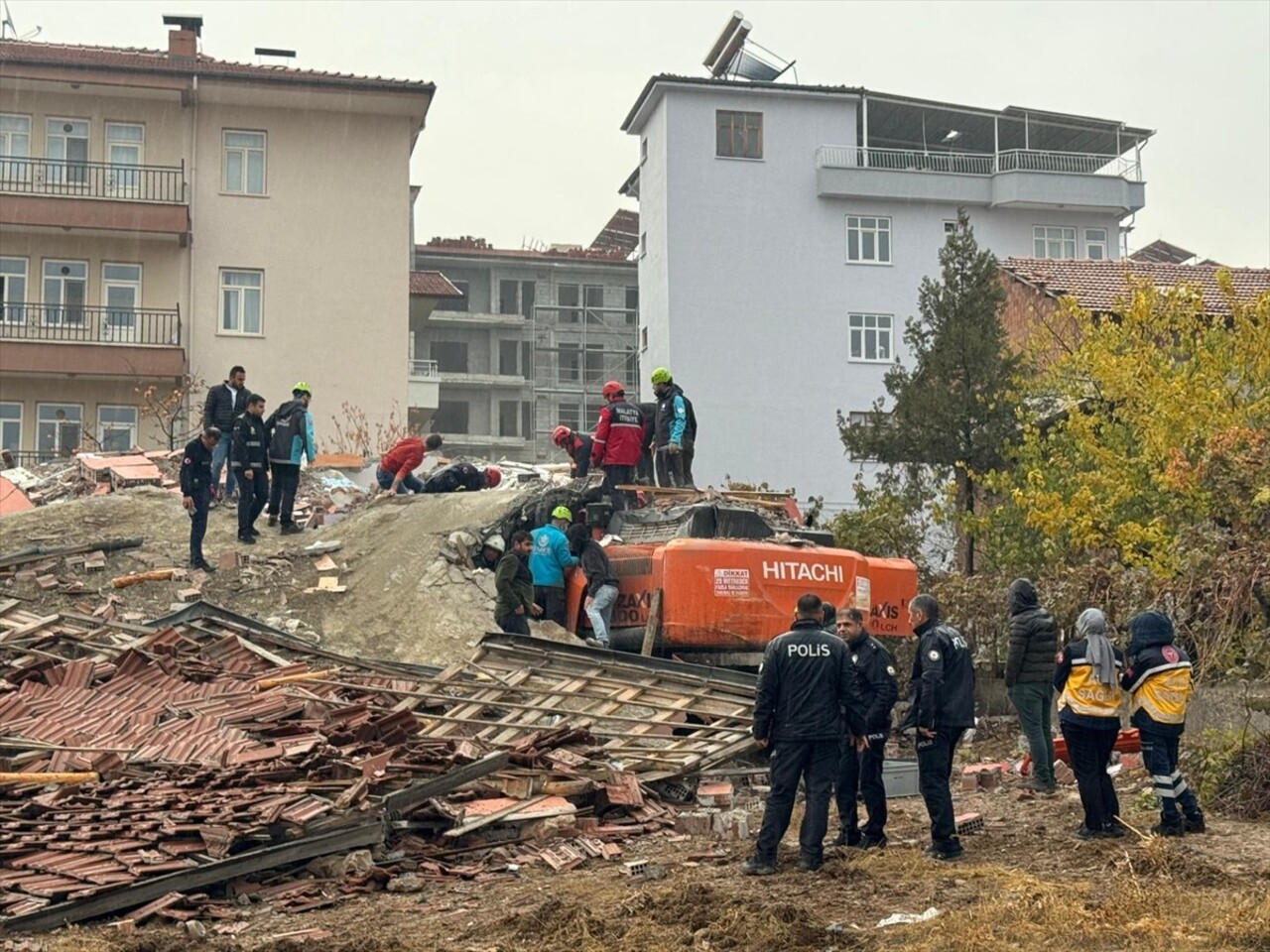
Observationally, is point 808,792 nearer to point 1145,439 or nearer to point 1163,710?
point 1163,710

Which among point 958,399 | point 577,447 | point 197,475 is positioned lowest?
point 197,475

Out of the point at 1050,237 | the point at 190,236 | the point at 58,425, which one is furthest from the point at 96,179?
the point at 1050,237

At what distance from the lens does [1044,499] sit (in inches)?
910

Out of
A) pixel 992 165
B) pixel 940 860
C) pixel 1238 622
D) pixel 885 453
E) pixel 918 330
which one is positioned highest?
pixel 992 165

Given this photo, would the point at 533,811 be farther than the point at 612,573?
No

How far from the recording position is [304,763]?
11.6 metres

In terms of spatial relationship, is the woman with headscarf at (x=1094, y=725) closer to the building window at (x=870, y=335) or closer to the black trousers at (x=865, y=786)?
the black trousers at (x=865, y=786)

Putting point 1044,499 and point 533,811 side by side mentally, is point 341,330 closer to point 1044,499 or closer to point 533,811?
point 1044,499

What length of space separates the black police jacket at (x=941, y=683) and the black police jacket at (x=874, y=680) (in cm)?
16

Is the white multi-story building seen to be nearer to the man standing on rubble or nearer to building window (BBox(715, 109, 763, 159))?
building window (BBox(715, 109, 763, 159))

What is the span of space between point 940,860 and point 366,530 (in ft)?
40.1

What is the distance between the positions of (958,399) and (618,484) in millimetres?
10554

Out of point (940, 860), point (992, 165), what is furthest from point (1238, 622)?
point (992, 165)

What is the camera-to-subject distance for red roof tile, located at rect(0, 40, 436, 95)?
39.2 metres
